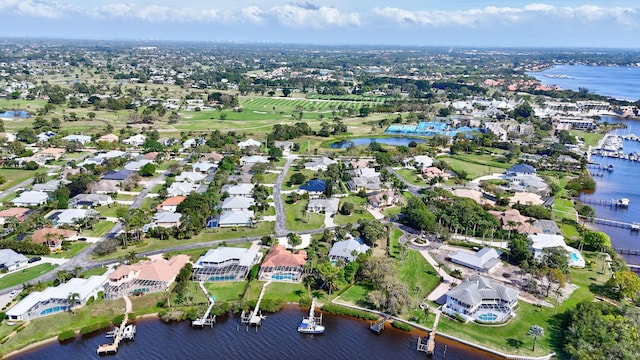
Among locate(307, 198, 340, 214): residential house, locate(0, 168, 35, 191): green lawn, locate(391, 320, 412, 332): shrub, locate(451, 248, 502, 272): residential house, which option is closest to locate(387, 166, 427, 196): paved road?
locate(307, 198, 340, 214): residential house

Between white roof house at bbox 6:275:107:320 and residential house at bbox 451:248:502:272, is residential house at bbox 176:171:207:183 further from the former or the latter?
residential house at bbox 451:248:502:272

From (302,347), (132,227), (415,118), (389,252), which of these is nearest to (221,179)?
(132,227)

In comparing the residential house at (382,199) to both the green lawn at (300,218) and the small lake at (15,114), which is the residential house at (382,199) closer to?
the green lawn at (300,218)

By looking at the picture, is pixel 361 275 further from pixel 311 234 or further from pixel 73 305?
pixel 73 305

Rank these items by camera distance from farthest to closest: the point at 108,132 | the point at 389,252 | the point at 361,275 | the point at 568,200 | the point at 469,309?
the point at 108,132, the point at 568,200, the point at 389,252, the point at 361,275, the point at 469,309

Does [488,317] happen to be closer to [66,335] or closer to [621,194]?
[66,335]

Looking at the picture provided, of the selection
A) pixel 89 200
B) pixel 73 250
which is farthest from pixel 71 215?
pixel 73 250
